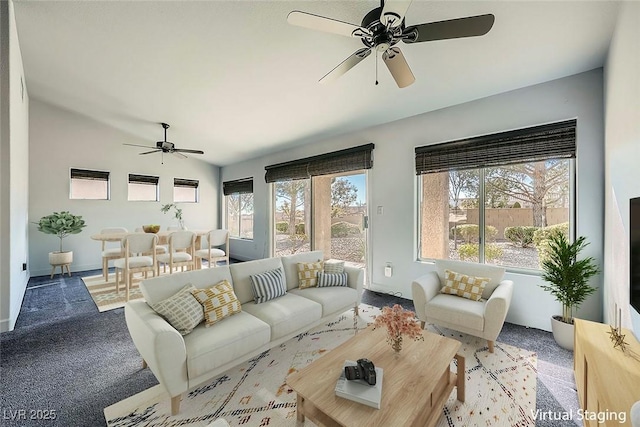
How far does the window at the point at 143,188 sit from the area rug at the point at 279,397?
19.0ft

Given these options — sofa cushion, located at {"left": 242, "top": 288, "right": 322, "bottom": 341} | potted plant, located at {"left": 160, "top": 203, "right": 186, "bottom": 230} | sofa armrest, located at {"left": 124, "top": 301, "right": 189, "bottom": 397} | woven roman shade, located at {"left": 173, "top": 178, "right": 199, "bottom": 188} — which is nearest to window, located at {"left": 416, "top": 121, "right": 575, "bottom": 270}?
sofa cushion, located at {"left": 242, "top": 288, "right": 322, "bottom": 341}

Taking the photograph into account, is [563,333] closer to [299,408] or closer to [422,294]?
[422,294]

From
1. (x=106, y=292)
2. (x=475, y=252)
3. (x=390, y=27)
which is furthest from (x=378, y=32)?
(x=106, y=292)

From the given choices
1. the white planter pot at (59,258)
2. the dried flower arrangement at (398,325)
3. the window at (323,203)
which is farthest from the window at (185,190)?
the dried flower arrangement at (398,325)

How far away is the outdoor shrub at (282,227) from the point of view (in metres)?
5.97

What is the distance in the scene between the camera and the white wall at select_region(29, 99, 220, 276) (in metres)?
5.12

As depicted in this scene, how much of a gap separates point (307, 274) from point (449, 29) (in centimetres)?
253

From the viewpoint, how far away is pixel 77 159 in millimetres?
5559

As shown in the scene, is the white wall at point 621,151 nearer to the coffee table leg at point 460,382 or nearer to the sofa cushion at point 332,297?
the coffee table leg at point 460,382

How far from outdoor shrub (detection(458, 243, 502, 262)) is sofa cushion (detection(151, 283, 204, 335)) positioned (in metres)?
3.21

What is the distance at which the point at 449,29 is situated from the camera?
1575 mm

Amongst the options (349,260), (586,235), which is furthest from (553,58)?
(349,260)

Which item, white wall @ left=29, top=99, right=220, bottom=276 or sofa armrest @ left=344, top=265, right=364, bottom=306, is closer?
sofa armrest @ left=344, top=265, right=364, bottom=306

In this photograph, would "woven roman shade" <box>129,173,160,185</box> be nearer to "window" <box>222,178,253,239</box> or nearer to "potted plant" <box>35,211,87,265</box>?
"potted plant" <box>35,211,87,265</box>
